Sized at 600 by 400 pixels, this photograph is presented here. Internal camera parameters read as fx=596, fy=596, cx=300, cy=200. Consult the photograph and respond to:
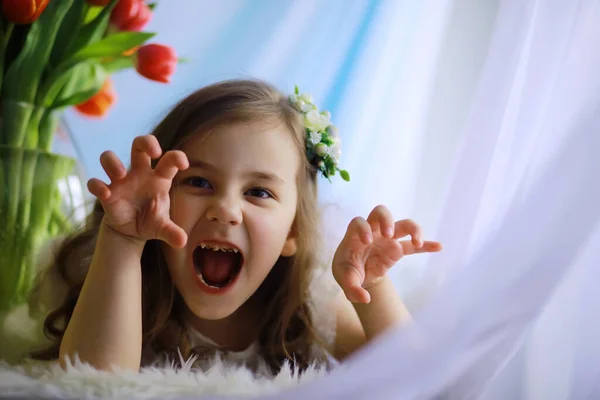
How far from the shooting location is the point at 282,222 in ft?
3.17

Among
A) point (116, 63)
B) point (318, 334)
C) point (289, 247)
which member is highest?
point (116, 63)

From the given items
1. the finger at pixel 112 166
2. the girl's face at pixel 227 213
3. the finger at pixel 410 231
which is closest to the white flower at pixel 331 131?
the girl's face at pixel 227 213

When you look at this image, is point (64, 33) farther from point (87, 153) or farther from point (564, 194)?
point (564, 194)

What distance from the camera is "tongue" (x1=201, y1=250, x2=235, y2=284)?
0.94m

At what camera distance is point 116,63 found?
115cm

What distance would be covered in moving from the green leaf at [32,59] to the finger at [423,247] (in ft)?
2.30

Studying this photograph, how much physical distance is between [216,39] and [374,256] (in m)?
0.71

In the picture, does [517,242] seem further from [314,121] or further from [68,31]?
[68,31]

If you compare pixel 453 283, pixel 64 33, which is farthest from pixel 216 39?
pixel 453 283

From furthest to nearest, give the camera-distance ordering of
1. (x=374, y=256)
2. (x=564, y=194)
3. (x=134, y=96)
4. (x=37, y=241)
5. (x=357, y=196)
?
(x=134, y=96) → (x=357, y=196) → (x=37, y=241) → (x=374, y=256) → (x=564, y=194)

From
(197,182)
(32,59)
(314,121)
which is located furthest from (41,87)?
(314,121)

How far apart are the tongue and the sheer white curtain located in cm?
30

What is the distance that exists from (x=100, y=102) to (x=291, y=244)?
1.81 feet

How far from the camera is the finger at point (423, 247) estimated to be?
2.53ft
